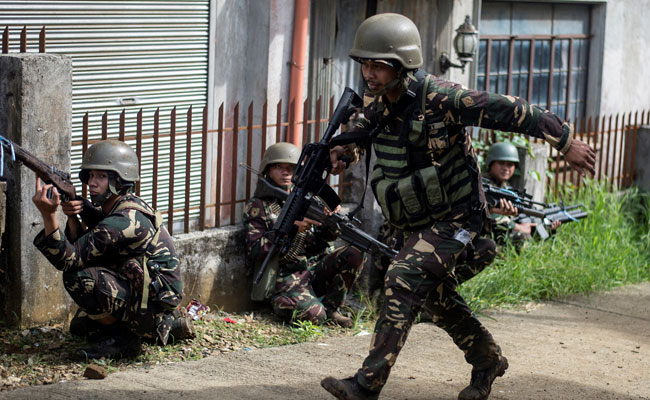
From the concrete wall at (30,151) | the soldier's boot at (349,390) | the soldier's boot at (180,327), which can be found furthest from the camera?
the soldier's boot at (180,327)

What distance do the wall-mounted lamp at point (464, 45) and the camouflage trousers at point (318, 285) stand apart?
3.04 metres

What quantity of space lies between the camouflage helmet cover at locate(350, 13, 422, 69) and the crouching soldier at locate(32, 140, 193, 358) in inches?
62.9

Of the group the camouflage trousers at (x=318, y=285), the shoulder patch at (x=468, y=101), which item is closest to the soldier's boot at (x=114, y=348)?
the camouflage trousers at (x=318, y=285)

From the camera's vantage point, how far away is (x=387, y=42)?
4438mm

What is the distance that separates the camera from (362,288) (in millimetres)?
7469

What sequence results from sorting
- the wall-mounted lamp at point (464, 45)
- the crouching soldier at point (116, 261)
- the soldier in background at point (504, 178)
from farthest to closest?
the wall-mounted lamp at point (464, 45) < the soldier in background at point (504, 178) < the crouching soldier at point (116, 261)

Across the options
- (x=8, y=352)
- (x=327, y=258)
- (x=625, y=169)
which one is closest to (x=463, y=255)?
(x=327, y=258)

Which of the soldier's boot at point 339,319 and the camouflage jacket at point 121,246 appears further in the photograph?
the soldier's boot at point 339,319

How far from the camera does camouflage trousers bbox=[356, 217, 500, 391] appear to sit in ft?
14.3

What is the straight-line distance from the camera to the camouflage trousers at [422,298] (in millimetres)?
4367

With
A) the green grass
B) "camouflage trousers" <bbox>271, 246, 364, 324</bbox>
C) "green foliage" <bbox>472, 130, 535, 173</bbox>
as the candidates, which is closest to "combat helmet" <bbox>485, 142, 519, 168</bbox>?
"green foliage" <bbox>472, 130, 535, 173</bbox>

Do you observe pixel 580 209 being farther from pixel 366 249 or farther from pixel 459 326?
pixel 459 326

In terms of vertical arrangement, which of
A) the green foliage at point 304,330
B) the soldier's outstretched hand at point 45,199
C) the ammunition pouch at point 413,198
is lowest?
the green foliage at point 304,330

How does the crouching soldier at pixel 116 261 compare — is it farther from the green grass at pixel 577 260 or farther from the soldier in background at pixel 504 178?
the soldier in background at pixel 504 178
